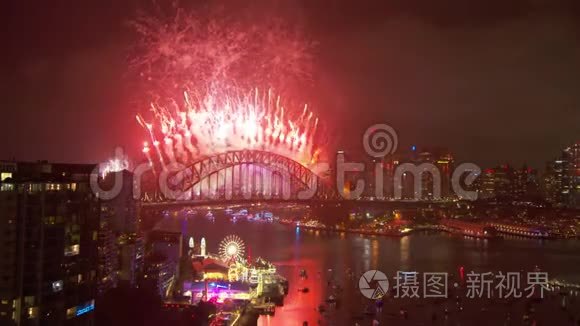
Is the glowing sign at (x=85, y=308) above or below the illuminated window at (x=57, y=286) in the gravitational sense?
below

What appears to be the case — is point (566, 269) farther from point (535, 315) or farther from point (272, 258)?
point (272, 258)

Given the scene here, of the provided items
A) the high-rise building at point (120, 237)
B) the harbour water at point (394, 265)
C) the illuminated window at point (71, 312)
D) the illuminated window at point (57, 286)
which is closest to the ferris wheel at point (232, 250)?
the harbour water at point (394, 265)

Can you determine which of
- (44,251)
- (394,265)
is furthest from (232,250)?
(44,251)

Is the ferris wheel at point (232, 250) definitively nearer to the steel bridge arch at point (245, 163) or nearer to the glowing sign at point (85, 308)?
the steel bridge arch at point (245, 163)

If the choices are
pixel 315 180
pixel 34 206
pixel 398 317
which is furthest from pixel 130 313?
pixel 315 180

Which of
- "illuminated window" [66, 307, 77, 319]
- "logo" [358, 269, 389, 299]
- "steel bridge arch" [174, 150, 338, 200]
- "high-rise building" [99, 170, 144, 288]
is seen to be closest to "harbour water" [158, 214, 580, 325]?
"logo" [358, 269, 389, 299]

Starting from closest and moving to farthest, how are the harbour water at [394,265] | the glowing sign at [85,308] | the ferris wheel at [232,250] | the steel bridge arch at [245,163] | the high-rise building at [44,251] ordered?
the high-rise building at [44,251], the glowing sign at [85,308], the harbour water at [394,265], the ferris wheel at [232,250], the steel bridge arch at [245,163]
